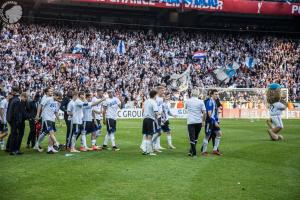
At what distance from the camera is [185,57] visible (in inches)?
1918

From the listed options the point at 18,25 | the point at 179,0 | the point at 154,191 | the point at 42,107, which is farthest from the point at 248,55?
the point at 154,191

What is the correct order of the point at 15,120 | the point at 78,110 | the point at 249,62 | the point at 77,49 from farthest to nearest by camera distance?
the point at 249,62 < the point at 77,49 < the point at 78,110 < the point at 15,120

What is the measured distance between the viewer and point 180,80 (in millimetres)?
43938

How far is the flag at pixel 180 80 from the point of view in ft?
142

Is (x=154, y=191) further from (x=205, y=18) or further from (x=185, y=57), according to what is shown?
(x=205, y=18)

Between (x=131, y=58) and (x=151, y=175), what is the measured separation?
35.8 metres

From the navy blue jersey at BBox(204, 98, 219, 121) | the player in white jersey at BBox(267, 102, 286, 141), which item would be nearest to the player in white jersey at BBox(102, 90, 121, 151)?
the navy blue jersey at BBox(204, 98, 219, 121)

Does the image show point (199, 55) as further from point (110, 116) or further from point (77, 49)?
point (110, 116)

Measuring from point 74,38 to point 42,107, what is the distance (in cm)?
3158

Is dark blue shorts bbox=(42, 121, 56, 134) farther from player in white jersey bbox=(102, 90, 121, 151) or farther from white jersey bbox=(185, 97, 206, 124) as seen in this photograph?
white jersey bbox=(185, 97, 206, 124)

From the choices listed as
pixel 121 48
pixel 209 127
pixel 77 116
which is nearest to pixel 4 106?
pixel 77 116

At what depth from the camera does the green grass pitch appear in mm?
9008

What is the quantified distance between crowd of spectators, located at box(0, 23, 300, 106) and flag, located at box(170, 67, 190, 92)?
0.59m

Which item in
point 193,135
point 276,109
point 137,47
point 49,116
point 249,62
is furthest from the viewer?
point 249,62
